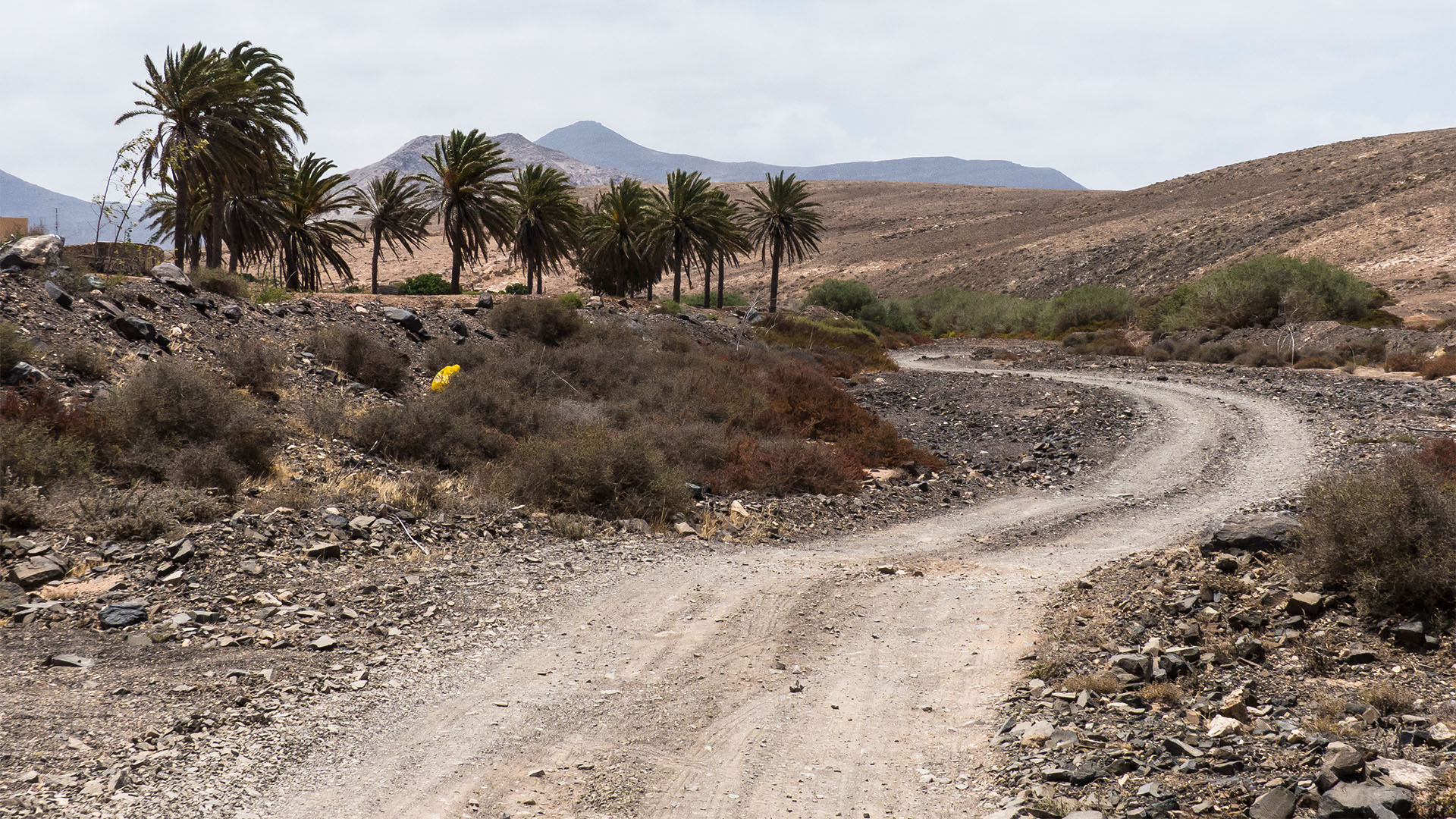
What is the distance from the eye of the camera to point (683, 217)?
1821 inches

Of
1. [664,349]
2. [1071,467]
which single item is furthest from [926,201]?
[1071,467]

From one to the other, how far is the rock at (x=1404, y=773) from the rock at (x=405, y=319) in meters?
22.2

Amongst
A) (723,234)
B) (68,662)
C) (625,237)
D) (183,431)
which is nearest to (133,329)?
(183,431)

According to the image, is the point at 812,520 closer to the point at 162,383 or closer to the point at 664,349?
the point at 162,383

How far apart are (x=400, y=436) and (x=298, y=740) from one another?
9.56 meters

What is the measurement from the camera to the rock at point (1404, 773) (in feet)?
14.3

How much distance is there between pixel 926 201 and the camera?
135250 mm

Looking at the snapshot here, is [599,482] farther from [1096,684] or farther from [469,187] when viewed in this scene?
[469,187]

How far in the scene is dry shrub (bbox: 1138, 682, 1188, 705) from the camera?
236 inches

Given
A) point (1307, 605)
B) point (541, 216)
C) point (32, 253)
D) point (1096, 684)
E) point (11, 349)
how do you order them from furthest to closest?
point (541, 216)
point (32, 253)
point (11, 349)
point (1307, 605)
point (1096, 684)

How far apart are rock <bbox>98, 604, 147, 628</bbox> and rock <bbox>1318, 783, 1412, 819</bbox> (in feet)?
29.1

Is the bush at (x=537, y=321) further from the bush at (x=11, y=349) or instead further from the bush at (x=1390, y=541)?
the bush at (x=1390, y=541)

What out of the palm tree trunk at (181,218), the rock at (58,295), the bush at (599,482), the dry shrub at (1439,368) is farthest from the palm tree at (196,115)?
the dry shrub at (1439,368)

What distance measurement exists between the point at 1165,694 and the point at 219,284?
21.7 meters
